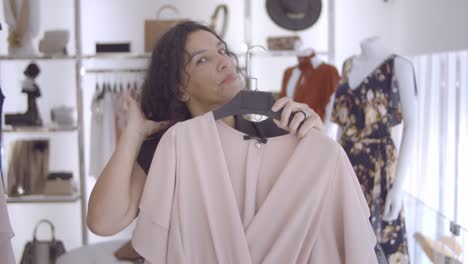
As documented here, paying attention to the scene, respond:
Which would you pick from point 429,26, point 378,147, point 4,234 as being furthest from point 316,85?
point 4,234

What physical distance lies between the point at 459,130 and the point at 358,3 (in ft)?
7.10

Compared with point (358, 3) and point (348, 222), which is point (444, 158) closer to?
point (348, 222)

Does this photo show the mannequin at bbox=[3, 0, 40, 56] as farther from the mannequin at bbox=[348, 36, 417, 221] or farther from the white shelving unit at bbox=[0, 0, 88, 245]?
the mannequin at bbox=[348, 36, 417, 221]

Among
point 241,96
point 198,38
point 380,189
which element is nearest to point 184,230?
point 241,96

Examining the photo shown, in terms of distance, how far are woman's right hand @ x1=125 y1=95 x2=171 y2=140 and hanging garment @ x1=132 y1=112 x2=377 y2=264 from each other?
0.16 metres

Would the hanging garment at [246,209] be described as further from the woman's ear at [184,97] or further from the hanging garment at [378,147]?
the hanging garment at [378,147]

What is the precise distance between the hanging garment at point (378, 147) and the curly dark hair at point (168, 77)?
3.68ft

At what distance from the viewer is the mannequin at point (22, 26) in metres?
3.21

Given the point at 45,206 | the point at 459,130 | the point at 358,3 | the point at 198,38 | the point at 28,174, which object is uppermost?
the point at 358,3

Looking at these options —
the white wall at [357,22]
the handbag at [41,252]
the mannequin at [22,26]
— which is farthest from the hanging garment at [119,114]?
the white wall at [357,22]

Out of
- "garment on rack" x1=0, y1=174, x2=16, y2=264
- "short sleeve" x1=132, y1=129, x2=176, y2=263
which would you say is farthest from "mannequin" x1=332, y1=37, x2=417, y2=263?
"garment on rack" x1=0, y1=174, x2=16, y2=264

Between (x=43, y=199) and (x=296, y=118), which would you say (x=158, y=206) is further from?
(x=43, y=199)

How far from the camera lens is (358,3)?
14.1 ft

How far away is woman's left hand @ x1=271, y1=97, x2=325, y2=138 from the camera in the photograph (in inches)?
45.5
